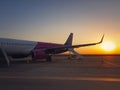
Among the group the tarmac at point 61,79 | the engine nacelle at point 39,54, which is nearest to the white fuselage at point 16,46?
the engine nacelle at point 39,54

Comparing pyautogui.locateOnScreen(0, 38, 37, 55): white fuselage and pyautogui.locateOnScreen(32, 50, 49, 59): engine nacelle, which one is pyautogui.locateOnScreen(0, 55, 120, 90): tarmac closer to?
pyautogui.locateOnScreen(32, 50, 49, 59): engine nacelle

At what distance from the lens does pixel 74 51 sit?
191 feet

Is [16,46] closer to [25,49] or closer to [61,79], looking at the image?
[25,49]

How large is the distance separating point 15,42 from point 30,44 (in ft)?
10.8

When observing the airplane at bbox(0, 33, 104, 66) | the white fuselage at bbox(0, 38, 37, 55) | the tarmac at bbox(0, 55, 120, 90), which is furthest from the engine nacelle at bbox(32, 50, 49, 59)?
the tarmac at bbox(0, 55, 120, 90)

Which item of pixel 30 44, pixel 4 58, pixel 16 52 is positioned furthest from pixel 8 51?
pixel 4 58

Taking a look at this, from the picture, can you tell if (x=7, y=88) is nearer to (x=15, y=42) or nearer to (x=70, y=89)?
(x=70, y=89)

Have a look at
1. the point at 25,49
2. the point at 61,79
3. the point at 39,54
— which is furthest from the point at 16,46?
the point at 61,79

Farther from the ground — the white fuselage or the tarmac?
the white fuselage

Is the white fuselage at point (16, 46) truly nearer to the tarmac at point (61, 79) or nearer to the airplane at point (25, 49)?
the airplane at point (25, 49)

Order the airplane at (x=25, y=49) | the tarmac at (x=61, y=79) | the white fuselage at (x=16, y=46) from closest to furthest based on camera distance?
the tarmac at (x=61, y=79) → the white fuselage at (x=16, y=46) → the airplane at (x=25, y=49)

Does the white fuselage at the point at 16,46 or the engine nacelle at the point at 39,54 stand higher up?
the white fuselage at the point at 16,46

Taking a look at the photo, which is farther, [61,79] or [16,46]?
[16,46]

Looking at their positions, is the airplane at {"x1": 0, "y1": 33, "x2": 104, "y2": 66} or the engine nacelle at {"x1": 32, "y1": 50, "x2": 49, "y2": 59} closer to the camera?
the airplane at {"x1": 0, "y1": 33, "x2": 104, "y2": 66}
